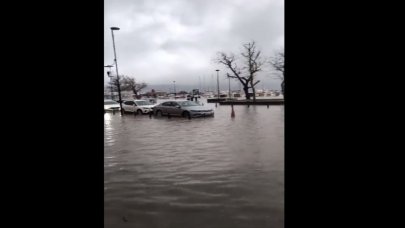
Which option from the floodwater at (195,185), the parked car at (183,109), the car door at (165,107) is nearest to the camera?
the floodwater at (195,185)

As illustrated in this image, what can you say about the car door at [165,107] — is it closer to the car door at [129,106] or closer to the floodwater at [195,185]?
the car door at [129,106]

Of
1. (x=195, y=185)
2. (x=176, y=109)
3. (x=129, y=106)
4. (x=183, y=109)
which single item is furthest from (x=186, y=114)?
(x=195, y=185)

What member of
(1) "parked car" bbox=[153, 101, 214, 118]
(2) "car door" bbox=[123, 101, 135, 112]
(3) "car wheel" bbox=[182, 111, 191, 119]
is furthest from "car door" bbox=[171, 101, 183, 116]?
(2) "car door" bbox=[123, 101, 135, 112]

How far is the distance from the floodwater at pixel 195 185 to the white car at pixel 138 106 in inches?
683

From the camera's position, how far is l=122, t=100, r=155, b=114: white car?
29344 mm

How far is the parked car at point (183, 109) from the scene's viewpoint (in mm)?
23297

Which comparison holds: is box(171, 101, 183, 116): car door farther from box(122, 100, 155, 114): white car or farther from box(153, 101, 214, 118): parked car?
box(122, 100, 155, 114): white car

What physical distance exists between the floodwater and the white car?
1736cm

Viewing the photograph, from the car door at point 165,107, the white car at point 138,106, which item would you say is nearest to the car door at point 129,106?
the white car at point 138,106
